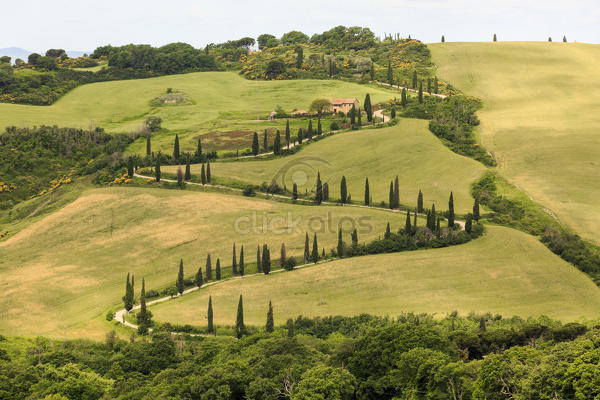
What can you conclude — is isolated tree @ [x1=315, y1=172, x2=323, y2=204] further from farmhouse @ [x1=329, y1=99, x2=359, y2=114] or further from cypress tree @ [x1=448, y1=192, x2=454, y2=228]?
farmhouse @ [x1=329, y1=99, x2=359, y2=114]

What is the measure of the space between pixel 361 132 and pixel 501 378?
10855 centimetres

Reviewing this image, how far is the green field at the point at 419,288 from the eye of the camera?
90875 mm

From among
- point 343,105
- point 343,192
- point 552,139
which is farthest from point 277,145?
point 552,139

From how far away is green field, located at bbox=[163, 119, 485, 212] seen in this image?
132375 mm

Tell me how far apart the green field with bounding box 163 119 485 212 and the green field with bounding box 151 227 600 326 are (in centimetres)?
2168

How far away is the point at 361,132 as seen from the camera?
160 meters

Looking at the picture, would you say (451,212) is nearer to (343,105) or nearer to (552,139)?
(552,139)

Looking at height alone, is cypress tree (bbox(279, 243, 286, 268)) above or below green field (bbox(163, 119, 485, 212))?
below

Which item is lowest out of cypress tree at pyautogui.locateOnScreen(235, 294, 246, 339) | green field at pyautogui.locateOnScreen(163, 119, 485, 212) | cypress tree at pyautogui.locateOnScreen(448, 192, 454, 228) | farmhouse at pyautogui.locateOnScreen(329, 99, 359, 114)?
cypress tree at pyautogui.locateOnScreen(235, 294, 246, 339)

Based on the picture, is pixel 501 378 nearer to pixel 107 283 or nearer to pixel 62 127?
pixel 107 283

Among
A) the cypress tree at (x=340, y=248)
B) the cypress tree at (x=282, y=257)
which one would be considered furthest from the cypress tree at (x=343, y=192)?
the cypress tree at (x=282, y=257)

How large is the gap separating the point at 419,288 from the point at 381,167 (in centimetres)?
4989

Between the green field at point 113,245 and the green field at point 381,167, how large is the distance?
11107 millimetres

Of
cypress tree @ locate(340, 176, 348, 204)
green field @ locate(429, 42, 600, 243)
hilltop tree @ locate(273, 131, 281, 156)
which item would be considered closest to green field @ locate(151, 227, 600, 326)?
green field @ locate(429, 42, 600, 243)
